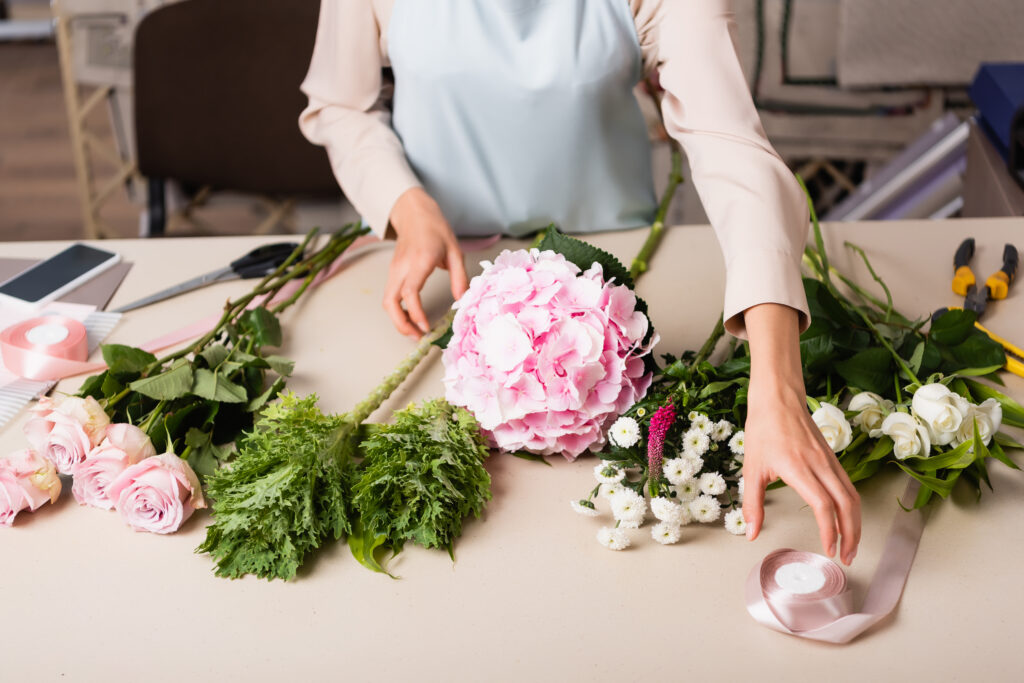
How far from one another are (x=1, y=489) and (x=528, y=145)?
710 millimetres

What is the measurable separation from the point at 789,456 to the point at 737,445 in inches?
3.5

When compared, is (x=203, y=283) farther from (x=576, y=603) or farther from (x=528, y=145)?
(x=576, y=603)

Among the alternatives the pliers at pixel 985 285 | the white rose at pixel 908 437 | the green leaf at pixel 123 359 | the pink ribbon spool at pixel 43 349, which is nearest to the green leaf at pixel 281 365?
the green leaf at pixel 123 359

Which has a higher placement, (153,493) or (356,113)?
(356,113)

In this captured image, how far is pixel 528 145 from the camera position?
3.80 feet

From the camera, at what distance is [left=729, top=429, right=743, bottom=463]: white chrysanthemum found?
726mm

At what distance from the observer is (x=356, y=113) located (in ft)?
3.81

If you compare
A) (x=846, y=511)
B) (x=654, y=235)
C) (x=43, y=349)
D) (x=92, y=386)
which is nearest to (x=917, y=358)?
(x=846, y=511)

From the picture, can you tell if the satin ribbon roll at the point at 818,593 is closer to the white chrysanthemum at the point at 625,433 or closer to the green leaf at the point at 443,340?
the white chrysanthemum at the point at 625,433

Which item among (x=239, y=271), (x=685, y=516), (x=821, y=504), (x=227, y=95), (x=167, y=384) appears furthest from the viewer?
(x=227, y=95)

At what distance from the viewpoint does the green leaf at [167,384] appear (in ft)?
2.65

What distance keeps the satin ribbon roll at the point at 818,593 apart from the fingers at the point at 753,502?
38mm

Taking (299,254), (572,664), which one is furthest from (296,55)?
(572,664)

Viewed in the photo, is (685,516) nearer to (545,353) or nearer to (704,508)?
(704,508)
